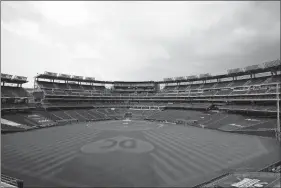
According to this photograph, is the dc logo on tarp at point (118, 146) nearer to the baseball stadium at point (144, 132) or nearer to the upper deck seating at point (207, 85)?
the baseball stadium at point (144, 132)

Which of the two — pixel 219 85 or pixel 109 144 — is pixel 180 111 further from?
pixel 109 144

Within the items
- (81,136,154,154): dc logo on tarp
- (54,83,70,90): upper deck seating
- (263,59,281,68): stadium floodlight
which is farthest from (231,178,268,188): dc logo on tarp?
(54,83,70,90): upper deck seating

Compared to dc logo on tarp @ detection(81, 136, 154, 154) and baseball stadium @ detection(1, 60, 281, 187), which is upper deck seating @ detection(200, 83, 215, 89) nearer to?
baseball stadium @ detection(1, 60, 281, 187)

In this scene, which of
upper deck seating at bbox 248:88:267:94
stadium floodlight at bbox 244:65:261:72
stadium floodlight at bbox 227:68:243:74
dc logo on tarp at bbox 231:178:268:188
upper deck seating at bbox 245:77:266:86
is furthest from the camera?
stadium floodlight at bbox 227:68:243:74

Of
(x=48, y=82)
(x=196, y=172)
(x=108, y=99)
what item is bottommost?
(x=196, y=172)

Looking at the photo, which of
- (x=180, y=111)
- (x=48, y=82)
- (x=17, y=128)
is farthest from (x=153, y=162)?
(x=48, y=82)
